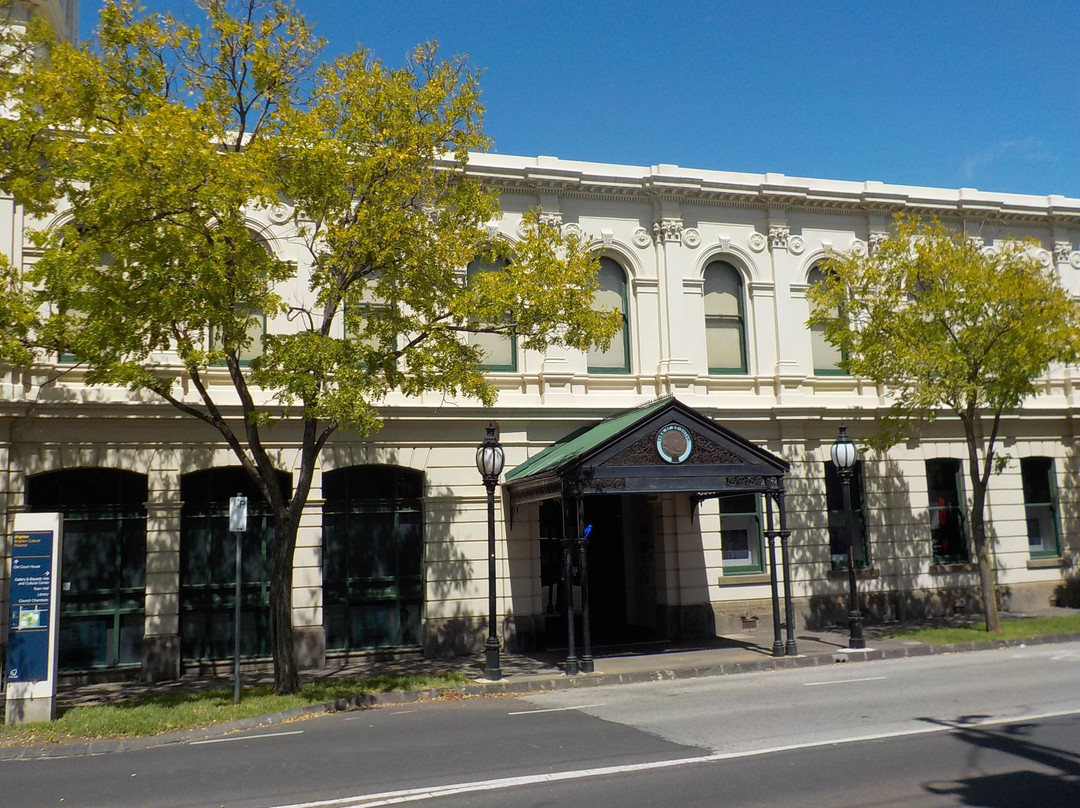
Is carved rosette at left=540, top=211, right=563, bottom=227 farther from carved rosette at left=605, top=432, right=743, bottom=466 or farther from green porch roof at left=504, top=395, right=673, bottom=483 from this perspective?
carved rosette at left=605, top=432, right=743, bottom=466

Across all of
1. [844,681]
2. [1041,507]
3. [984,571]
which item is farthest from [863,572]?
[844,681]

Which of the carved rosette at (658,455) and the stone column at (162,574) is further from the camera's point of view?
the stone column at (162,574)

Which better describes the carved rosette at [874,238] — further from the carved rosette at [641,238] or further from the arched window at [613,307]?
the arched window at [613,307]

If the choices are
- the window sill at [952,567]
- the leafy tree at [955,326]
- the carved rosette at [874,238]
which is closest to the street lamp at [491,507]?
the leafy tree at [955,326]

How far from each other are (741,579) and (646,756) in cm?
1120

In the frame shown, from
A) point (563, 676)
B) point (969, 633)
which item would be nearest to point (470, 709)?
point (563, 676)

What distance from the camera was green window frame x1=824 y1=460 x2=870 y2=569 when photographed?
21.0m

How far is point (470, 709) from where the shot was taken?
13.0 metres

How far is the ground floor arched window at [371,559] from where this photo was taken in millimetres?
17859

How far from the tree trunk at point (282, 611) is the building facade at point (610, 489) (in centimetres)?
359

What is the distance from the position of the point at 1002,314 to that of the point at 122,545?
16805 mm

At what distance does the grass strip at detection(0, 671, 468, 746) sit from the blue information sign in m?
0.72

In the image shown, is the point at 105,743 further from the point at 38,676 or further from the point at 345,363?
the point at 345,363

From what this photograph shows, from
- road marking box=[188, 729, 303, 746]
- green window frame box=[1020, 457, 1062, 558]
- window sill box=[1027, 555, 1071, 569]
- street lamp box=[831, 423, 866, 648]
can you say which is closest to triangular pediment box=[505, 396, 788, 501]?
street lamp box=[831, 423, 866, 648]
